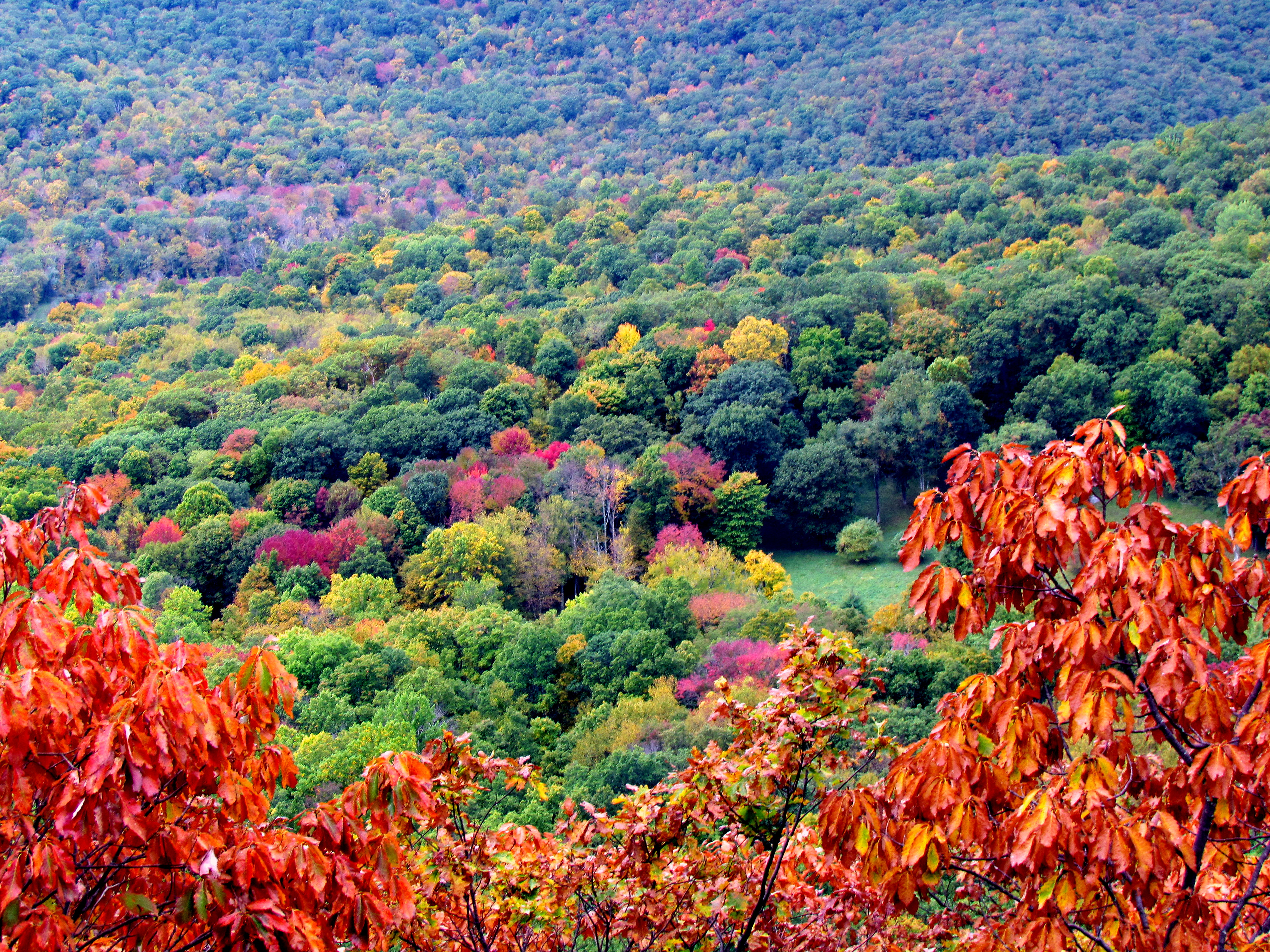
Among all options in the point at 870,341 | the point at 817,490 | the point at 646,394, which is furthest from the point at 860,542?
the point at 870,341

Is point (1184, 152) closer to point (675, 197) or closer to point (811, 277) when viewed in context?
point (811, 277)

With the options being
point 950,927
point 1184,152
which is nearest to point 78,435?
point 950,927

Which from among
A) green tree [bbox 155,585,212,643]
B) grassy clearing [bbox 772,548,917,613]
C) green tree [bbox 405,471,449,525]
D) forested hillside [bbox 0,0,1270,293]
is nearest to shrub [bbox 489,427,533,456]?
green tree [bbox 405,471,449,525]

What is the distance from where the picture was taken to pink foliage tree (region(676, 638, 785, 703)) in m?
25.8

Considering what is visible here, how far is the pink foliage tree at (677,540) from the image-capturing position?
37.6m

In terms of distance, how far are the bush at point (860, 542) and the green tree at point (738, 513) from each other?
146 inches

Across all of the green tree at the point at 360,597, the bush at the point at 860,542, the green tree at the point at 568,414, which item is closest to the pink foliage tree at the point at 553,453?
the green tree at the point at 568,414

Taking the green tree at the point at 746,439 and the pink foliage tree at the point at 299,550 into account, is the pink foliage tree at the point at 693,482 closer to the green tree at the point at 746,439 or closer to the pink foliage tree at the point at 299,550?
the green tree at the point at 746,439

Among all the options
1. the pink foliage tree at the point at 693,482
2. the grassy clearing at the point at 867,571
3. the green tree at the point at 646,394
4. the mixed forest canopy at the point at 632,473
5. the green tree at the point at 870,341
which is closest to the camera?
the mixed forest canopy at the point at 632,473

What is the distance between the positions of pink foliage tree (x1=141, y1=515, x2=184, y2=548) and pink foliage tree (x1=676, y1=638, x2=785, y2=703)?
22.2m

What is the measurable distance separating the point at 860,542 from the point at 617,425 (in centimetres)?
1281

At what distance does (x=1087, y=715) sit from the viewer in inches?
149

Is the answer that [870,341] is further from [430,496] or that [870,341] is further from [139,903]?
[139,903]

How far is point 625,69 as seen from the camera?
5433 inches
